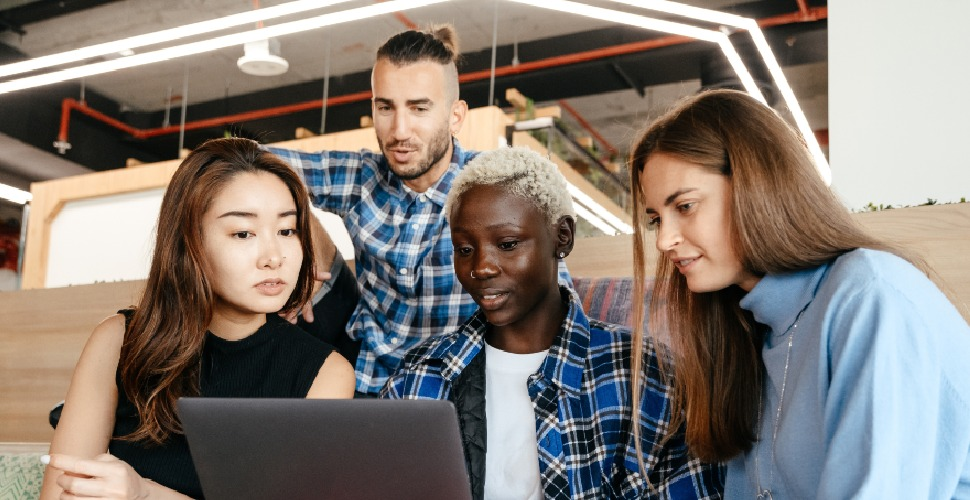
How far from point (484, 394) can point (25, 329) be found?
7.01ft

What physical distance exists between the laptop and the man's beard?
1.19m

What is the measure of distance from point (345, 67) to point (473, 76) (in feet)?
3.75

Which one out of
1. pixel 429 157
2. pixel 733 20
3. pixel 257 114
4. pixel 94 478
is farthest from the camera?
pixel 257 114

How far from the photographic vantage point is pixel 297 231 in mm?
1618

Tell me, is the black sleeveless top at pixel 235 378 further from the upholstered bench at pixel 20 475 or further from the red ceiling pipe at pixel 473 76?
the red ceiling pipe at pixel 473 76

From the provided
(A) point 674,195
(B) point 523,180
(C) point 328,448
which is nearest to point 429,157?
(B) point 523,180

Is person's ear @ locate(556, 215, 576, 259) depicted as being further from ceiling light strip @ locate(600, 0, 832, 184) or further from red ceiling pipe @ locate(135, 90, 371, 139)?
red ceiling pipe @ locate(135, 90, 371, 139)

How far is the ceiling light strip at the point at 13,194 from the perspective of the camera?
766 cm

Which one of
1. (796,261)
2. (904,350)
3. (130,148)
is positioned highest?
(130,148)

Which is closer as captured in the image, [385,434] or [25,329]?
[385,434]

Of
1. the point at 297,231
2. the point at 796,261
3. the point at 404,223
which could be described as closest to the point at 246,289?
the point at 297,231

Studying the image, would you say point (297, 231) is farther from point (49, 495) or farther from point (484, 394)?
point (49, 495)

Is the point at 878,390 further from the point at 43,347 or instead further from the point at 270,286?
the point at 43,347

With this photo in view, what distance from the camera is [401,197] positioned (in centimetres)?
218
